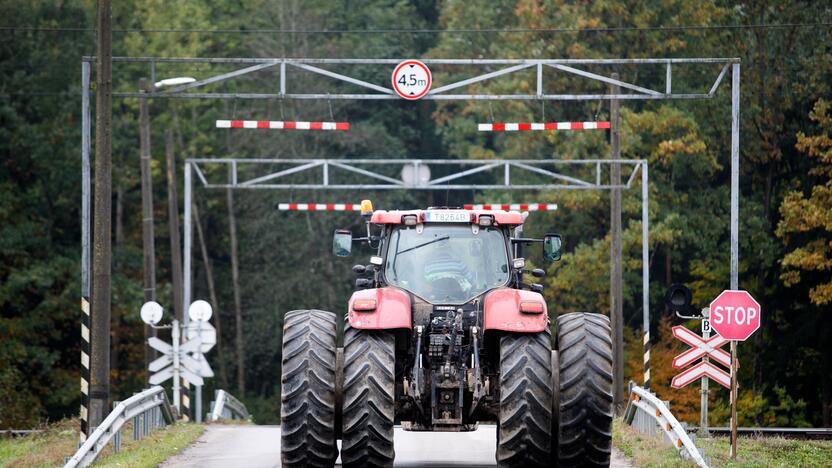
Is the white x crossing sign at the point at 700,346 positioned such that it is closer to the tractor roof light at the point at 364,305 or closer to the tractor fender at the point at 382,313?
the tractor fender at the point at 382,313

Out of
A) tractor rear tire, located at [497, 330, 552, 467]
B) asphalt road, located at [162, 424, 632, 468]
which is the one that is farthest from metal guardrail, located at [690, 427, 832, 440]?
tractor rear tire, located at [497, 330, 552, 467]

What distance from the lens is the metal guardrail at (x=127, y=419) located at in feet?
67.2

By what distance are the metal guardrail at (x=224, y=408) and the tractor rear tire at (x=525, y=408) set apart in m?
18.9

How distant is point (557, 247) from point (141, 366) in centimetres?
4792

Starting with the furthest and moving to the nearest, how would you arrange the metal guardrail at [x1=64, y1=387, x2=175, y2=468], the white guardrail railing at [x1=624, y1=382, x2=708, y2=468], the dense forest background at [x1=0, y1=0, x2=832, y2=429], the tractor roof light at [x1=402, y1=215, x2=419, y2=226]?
the dense forest background at [x1=0, y1=0, x2=832, y2=429] → the metal guardrail at [x1=64, y1=387, x2=175, y2=468] → the white guardrail railing at [x1=624, y1=382, x2=708, y2=468] → the tractor roof light at [x1=402, y1=215, x2=419, y2=226]

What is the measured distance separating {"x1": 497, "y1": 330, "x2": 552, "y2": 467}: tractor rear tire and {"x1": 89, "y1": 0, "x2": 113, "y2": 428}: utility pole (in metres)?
10.0

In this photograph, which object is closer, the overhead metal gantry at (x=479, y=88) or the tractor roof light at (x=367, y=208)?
the tractor roof light at (x=367, y=208)

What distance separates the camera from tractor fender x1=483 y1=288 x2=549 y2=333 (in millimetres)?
16875

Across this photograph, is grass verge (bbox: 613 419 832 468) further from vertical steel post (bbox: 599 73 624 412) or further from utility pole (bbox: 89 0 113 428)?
vertical steel post (bbox: 599 73 624 412)

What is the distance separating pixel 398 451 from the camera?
74.9 feet

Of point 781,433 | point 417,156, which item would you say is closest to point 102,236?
point 781,433

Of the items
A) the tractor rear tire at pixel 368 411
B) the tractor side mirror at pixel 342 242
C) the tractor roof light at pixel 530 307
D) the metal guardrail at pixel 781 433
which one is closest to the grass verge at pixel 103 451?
the tractor side mirror at pixel 342 242

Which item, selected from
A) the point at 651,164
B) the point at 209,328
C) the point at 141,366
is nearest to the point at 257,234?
the point at 141,366

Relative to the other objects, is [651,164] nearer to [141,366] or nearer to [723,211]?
[723,211]
